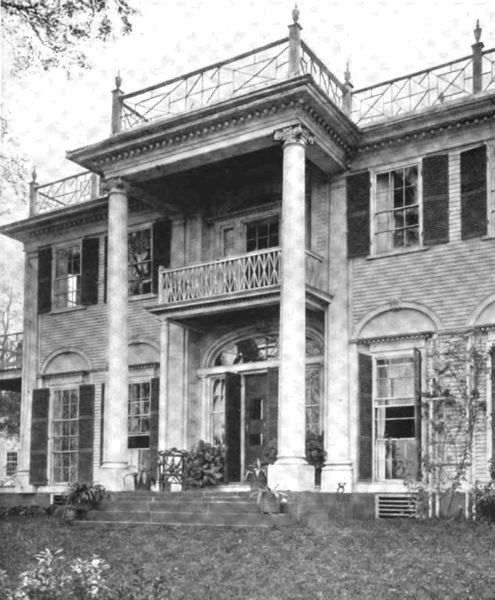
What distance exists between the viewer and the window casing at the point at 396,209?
16453 millimetres

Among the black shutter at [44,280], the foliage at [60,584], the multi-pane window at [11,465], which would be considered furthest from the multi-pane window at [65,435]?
the multi-pane window at [11,465]

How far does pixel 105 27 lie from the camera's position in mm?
10719

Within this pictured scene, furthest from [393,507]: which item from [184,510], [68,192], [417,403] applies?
[68,192]

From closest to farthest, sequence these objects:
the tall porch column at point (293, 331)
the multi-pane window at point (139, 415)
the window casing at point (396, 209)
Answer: the tall porch column at point (293, 331) < the window casing at point (396, 209) < the multi-pane window at point (139, 415)

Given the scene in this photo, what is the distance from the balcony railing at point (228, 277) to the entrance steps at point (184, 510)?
3.88 m

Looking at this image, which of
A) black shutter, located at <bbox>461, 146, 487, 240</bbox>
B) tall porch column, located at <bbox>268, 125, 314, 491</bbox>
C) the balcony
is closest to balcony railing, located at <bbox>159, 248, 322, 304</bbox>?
the balcony

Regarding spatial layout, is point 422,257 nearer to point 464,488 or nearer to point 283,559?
point 464,488

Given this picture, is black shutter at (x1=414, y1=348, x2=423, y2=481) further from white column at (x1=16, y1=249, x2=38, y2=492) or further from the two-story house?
white column at (x1=16, y1=249, x2=38, y2=492)

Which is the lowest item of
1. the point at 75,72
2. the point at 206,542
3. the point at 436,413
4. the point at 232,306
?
the point at 206,542

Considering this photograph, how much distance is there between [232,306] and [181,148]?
125 inches

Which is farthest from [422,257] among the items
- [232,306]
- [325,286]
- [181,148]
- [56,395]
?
[56,395]

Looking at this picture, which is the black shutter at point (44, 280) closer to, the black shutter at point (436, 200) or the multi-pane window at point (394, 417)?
the multi-pane window at point (394, 417)

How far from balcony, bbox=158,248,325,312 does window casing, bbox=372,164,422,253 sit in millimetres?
1304

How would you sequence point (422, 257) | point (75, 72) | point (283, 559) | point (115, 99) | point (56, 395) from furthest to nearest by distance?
point (56, 395), point (115, 99), point (422, 257), point (75, 72), point (283, 559)
